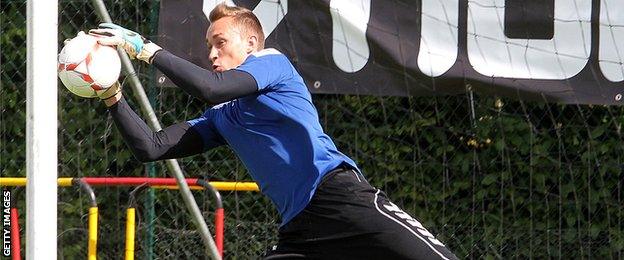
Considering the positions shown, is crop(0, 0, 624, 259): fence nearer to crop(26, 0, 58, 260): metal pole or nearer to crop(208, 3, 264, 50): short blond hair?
crop(208, 3, 264, 50): short blond hair

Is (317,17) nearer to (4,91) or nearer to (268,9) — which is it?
(268,9)

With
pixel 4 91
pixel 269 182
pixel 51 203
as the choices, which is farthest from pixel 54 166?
pixel 4 91

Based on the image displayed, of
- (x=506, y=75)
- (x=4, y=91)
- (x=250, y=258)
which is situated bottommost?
(x=250, y=258)

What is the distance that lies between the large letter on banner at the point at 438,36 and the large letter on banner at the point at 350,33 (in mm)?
262

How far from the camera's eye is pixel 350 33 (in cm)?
592

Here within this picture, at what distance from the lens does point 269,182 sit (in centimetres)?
440

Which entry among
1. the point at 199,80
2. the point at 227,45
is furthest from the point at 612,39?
the point at 199,80

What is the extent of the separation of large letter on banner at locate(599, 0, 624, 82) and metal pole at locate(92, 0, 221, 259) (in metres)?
1.96

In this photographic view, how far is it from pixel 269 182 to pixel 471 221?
7.40ft

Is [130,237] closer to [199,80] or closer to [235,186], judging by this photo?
[235,186]

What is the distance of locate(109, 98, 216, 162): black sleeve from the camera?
452cm

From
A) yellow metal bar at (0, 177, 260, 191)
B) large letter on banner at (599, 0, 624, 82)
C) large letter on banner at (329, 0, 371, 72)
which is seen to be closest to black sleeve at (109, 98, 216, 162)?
yellow metal bar at (0, 177, 260, 191)

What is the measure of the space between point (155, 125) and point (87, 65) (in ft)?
5.63

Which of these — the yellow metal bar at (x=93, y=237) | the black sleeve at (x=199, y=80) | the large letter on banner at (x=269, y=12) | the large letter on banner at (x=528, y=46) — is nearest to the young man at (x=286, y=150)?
the black sleeve at (x=199, y=80)
